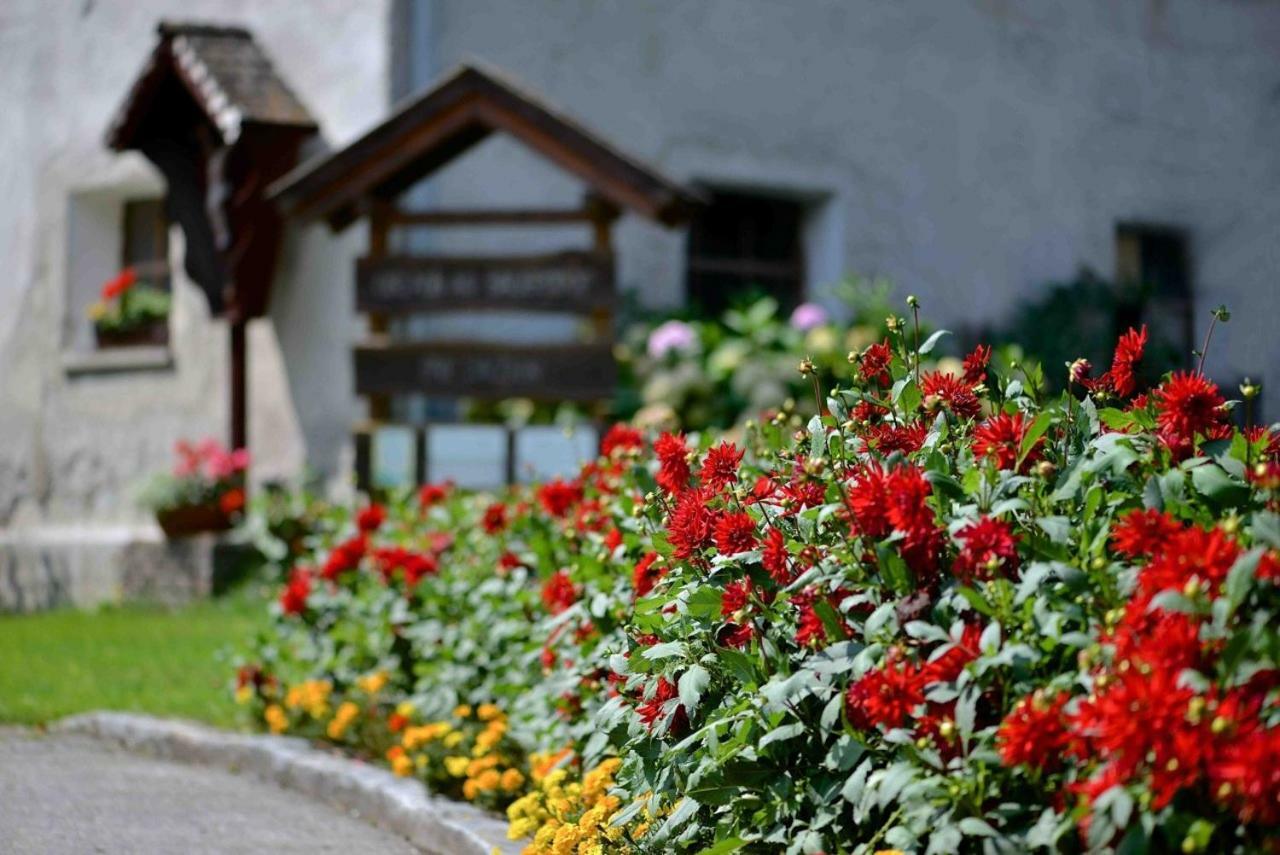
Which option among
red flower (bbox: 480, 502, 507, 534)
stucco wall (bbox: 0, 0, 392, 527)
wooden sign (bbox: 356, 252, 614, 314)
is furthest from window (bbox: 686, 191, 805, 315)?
red flower (bbox: 480, 502, 507, 534)

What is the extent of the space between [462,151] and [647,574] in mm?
5263

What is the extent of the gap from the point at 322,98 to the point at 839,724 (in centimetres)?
753

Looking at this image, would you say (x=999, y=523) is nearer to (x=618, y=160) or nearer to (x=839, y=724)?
(x=839, y=724)

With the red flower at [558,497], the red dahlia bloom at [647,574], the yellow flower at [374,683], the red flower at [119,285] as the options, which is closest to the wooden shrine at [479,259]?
the red flower at [119,285]

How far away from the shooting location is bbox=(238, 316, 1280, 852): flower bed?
2162 millimetres

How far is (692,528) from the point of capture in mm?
2930

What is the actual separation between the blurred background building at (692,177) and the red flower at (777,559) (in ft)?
21.3

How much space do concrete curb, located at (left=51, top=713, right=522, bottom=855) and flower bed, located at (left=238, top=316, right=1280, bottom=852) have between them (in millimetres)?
297

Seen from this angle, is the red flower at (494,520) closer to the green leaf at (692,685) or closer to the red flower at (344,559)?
the red flower at (344,559)

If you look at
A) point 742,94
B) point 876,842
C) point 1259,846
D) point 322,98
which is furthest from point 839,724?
point 742,94

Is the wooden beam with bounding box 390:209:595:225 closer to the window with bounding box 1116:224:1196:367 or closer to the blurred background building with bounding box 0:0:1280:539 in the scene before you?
the blurred background building with bounding box 0:0:1280:539

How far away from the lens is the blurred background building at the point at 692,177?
9.63 metres

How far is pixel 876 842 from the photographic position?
2.66m

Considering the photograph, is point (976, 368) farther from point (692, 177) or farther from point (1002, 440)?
point (692, 177)
